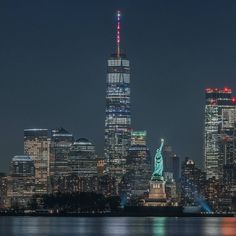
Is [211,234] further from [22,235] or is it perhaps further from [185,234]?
[22,235]

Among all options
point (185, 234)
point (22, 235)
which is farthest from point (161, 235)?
point (22, 235)

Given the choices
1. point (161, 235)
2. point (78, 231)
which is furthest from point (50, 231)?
point (161, 235)

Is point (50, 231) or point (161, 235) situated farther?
point (50, 231)

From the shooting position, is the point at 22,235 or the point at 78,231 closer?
the point at 22,235

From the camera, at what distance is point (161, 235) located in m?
180

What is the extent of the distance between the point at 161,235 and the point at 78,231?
1774 cm

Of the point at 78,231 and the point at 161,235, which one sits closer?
the point at 161,235

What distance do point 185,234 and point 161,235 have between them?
5.63 metres

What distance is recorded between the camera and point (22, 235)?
180375mm

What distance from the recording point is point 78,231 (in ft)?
636

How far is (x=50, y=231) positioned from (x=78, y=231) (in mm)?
4074

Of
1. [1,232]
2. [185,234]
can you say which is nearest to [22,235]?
[1,232]

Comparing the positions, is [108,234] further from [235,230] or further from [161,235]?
[235,230]

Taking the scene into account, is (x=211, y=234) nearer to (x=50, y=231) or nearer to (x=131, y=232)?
(x=131, y=232)
